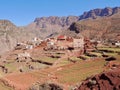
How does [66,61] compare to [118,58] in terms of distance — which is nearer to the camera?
[118,58]

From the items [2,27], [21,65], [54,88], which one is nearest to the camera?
[54,88]

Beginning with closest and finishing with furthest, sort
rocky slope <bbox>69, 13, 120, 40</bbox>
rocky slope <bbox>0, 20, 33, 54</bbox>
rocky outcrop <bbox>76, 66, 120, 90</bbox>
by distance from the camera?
rocky outcrop <bbox>76, 66, 120, 90</bbox> → rocky slope <bbox>69, 13, 120, 40</bbox> → rocky slope <bbox>0, 20, 33, 54</bbox>

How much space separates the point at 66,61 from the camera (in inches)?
1972

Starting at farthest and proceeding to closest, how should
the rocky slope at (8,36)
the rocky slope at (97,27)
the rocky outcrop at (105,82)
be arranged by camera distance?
the rocky slope at (8,36), the rocky slope at (97,27), the rocky outcrop at (105,82)

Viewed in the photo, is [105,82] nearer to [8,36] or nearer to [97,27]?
[97,27]

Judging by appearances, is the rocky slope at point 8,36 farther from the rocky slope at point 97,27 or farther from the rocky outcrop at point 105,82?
the rocky outcrop at point 105,82

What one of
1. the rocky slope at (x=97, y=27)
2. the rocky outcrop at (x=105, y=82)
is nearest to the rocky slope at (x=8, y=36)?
the rocky slope at (x=97, y=27)

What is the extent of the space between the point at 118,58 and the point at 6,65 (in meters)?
24.4

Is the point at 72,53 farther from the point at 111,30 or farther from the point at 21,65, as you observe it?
the point at 111,30

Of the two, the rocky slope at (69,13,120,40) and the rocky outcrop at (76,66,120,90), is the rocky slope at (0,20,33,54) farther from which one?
the rocky outcrop at (76,66,120,90)

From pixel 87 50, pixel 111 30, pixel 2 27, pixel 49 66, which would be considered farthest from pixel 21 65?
pixel 2 27

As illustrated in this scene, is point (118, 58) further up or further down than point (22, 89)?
further up

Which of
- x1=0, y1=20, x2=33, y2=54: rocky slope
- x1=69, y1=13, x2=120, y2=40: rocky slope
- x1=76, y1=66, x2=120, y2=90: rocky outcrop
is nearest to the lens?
x1=76, y1=66, x2=120, y2=90: rocky outcrop

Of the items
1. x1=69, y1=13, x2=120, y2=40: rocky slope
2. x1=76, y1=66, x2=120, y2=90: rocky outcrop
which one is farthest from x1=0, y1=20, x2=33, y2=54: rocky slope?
x1=76, y1=66, x2=120, y2=90: rocky outcrop
